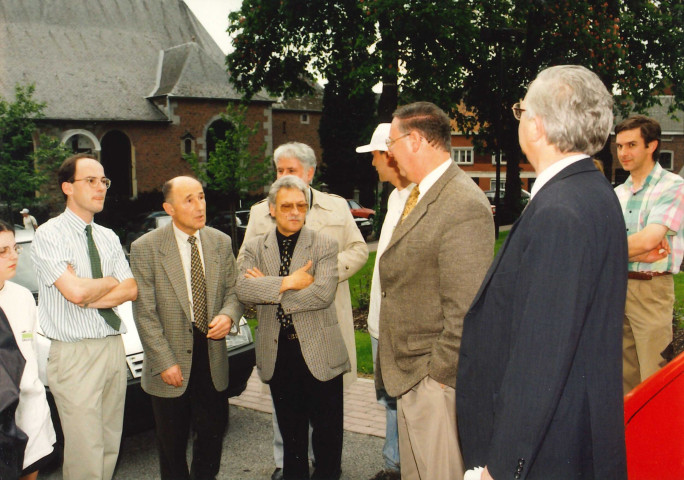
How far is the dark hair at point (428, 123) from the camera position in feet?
→ 9.78

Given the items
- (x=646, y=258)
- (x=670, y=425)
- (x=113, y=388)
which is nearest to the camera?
(x=670, y=425)

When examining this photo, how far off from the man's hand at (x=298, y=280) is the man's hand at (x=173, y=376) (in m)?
0.77

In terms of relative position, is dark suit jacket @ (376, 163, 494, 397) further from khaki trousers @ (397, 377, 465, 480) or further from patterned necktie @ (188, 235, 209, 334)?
patterned necktie @ (188, 235, 209, 334)

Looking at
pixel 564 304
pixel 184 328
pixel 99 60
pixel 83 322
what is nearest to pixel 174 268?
pixel 184 328

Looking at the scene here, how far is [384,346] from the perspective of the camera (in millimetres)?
3055

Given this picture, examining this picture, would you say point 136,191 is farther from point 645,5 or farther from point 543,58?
point 645,5

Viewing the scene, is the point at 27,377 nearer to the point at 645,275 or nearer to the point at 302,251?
the point at 302,251

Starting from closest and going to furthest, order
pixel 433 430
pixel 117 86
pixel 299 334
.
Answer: pixel 433 430
pixel 299 334
pixel 117 86

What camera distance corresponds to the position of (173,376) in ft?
12.3

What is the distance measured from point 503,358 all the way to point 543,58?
25.8m

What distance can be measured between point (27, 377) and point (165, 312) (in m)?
0.90

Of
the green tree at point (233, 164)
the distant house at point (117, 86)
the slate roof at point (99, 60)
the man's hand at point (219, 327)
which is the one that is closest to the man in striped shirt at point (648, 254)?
the man's hand at point (219, 327)

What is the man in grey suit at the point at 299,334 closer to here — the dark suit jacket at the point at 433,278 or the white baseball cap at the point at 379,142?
the white baseball cap at the point at 379,142

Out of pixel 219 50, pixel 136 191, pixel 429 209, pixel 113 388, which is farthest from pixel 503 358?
pixel 219 50
